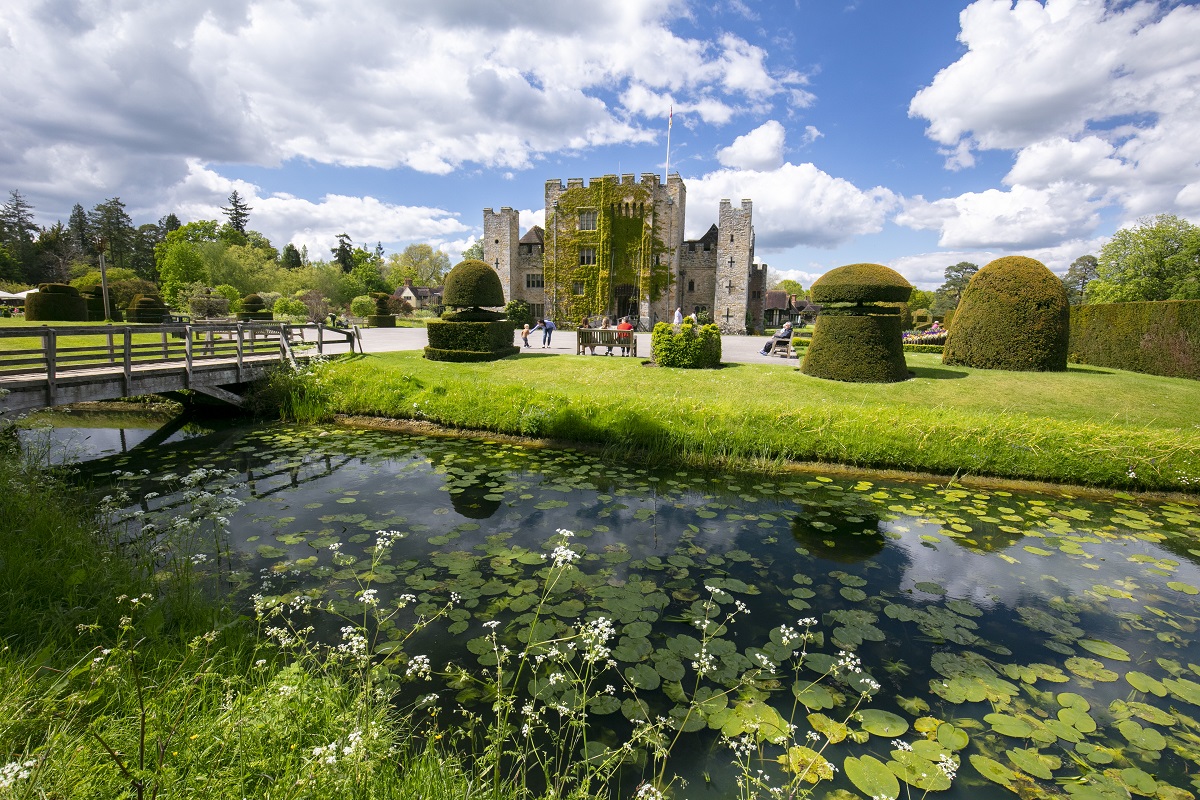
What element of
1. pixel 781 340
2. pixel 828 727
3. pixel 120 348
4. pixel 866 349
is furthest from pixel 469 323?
pixel 828 727

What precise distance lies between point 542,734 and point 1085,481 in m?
9.04

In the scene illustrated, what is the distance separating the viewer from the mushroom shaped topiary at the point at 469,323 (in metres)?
15.6

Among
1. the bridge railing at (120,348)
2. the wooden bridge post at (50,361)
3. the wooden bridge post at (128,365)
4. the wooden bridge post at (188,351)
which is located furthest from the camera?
the wooden bridge post at (188,351)

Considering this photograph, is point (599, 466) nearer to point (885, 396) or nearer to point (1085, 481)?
point (885, 396)

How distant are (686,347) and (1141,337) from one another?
14.2m

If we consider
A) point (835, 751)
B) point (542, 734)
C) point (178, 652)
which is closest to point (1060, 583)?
point (835, 751)

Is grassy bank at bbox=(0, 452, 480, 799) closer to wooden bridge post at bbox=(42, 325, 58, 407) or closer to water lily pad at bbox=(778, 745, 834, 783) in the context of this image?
water lily pad at bbox=(778, 745, 834, 783)

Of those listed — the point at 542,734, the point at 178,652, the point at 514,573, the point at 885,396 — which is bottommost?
the point at 542,734

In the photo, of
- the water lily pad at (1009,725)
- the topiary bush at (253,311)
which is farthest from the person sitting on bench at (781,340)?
the topiary bush at (253,311)

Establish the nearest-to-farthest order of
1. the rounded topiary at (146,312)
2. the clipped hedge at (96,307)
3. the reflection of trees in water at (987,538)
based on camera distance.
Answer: the reflection of trees in water at (987,538) → the rounded topiary at (146,312) → the clipped hedge at (96,307)

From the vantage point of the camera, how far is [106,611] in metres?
3.25

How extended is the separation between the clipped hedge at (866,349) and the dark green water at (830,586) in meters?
4.99

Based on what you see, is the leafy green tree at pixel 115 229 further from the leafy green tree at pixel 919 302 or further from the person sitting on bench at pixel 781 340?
the leafy green tree at pixel 919 302

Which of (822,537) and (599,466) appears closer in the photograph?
(822,537)
